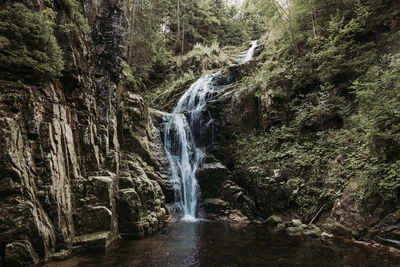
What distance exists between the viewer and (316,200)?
848cm

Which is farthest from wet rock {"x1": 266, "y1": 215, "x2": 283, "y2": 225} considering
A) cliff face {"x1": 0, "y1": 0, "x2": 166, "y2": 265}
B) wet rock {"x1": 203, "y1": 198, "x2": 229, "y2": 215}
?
cliff face {"x1": 0, "y1": 0, "x2": 166, "y2": 265}

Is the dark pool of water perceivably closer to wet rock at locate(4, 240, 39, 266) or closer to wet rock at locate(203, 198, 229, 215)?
wet rock at locate(4, 240, 39, 266)

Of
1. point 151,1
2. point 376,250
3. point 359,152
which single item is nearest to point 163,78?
point 151,1

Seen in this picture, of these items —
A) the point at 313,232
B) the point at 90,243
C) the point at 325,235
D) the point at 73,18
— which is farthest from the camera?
the point at 73,18

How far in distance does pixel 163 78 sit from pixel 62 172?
17167 millimetres

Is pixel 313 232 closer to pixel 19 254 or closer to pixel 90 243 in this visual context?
pixel 90 243

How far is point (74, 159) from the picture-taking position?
7129mm

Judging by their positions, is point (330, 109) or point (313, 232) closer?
point (313, 232)

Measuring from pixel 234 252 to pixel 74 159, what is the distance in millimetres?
5318

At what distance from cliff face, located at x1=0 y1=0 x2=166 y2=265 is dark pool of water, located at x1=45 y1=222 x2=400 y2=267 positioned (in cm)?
72

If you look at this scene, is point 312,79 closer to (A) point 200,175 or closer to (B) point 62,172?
(A) point 200,175

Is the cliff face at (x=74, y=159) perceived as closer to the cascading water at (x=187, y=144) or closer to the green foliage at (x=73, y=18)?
the green foliage at (x=73, y=18)

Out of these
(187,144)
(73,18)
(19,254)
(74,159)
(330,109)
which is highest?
(73,18)

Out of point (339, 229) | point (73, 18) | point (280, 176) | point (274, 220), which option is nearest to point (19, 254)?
point (73, 18)
